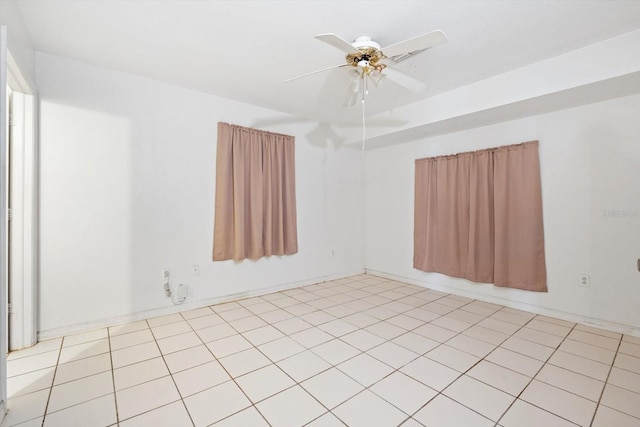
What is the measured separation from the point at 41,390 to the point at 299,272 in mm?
2804

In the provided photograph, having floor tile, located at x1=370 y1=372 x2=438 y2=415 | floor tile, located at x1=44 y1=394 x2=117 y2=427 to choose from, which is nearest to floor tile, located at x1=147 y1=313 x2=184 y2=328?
floor tile, located at x1=44 y1=394 x2=117 y2=427

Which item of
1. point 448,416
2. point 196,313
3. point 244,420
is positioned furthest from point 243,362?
point 448,416

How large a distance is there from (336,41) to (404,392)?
226 centimetres

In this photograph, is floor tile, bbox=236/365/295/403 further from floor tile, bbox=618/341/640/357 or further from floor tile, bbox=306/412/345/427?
floor tile, bbox=618/341/640/357

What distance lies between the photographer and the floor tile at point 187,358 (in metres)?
2.01

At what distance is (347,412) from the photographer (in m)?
1.56

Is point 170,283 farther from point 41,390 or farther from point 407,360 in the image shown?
point 407,360

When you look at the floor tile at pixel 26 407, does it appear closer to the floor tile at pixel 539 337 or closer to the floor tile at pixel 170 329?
the floor tile at pixel 170 329

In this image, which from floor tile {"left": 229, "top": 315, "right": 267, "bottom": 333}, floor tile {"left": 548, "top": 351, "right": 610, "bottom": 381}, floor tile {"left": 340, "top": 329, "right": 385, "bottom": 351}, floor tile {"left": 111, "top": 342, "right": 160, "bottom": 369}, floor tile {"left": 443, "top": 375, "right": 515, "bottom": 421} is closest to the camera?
floor tile {"left": 443, "top": 375, "right": 515, "bottom": 421}

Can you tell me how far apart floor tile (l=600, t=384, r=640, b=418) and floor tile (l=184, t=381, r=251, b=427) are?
84.6 inches

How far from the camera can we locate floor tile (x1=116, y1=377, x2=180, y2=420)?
158cm

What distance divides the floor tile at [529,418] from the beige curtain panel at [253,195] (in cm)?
284

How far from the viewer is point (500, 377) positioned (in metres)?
1.89

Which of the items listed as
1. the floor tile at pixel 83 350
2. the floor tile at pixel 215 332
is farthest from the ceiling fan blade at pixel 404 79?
the floor tile at pixel 83 350
